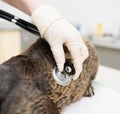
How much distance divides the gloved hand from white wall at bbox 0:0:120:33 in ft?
2.36

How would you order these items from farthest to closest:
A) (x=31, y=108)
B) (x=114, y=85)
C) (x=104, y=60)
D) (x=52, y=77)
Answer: (x=104, y=60)
(x=114, y=85)
(x=52, y=77)
(x=31, y=108)

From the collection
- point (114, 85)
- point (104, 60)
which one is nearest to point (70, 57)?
point (114, 85)

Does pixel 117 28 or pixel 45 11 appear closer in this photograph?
pixel 45 11

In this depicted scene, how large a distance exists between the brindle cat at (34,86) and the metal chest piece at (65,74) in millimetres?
15

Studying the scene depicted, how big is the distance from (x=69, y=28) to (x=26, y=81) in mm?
229

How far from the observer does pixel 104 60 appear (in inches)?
68.6

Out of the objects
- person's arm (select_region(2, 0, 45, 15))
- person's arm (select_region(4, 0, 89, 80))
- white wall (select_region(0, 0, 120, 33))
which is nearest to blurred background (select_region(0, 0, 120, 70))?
white wall (select_region(0, 0, 120, 33))

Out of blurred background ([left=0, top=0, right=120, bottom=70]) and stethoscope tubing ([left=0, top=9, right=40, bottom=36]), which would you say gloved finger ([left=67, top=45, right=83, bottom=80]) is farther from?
blurred background ([left=0, top=0, right=120, bottom=70])

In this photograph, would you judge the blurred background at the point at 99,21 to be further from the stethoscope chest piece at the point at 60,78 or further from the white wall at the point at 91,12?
the stethoscope chest piece at the point at 60,78

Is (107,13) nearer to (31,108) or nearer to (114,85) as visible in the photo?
(114,85)

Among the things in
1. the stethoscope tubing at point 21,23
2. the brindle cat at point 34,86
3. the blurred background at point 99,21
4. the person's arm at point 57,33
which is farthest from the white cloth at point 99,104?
the blurred background at point 99,21

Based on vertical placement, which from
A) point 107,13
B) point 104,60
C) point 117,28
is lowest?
point 104,60

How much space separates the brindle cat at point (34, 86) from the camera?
64cm

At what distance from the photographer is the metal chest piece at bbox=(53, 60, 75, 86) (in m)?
0.76
